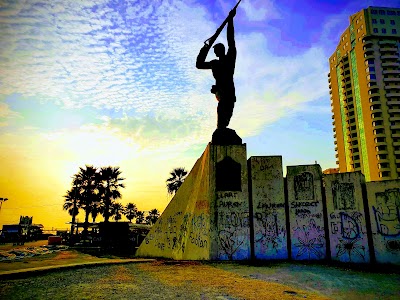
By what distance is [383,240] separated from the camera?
7488 millimetres

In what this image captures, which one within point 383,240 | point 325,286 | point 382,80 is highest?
point 382,80

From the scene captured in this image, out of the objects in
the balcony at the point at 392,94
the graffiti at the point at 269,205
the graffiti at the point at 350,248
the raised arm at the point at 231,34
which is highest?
the balcony at the point at 392,94

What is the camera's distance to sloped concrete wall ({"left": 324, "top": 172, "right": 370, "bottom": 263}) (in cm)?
765

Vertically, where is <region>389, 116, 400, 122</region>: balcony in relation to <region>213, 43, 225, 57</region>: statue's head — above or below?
above

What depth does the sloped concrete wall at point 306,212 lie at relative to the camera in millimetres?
7965

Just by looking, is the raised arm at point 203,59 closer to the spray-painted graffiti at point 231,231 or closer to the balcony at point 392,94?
the spray-painted graffiti at point 231,231

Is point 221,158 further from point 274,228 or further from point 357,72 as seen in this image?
point 357,72

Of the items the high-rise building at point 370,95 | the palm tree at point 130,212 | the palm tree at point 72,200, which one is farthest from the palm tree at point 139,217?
the high-rise building at point 370,95

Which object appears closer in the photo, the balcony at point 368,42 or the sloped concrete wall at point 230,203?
the sloped concrete wall at point 230,203

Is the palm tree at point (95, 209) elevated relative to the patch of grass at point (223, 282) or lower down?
elevated

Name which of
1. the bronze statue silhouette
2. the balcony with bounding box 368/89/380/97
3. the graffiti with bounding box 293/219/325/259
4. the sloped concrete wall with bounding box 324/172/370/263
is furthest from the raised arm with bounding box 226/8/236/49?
the balcony with bounding box 368/89/380/97

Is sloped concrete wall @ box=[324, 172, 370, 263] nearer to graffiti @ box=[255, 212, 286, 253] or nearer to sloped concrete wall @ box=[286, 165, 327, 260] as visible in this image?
sloped concrete wall @ box=[286, 165, 327, 260]

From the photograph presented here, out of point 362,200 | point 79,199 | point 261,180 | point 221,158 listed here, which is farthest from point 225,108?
point 79,199

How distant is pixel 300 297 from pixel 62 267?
534cm
